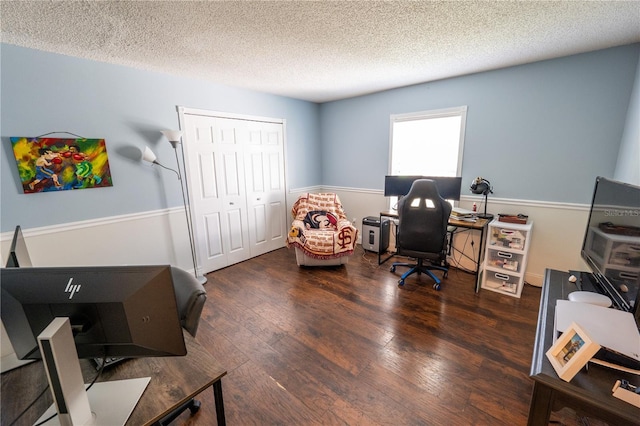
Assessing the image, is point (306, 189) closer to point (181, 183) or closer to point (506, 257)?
point (181, 183)

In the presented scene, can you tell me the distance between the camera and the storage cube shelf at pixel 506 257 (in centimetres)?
265

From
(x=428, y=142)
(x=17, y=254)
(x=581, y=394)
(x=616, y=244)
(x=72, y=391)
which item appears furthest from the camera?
(x=428, y=142)

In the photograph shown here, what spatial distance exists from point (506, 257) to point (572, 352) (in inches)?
84.2

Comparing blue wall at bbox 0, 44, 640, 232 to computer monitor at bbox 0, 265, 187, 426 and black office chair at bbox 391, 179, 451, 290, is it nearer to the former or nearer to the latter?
black office chair at bbox 391, 179, 451, 290

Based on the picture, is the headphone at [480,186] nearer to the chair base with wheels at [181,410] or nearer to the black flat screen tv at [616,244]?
the black flat screen tv at [616,244]

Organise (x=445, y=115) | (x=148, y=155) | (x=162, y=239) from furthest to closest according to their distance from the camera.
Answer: (x=445, y=115) → (x=162, y=239) → (x=148, y=155)

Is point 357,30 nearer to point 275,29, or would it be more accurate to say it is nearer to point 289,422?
point 275,29

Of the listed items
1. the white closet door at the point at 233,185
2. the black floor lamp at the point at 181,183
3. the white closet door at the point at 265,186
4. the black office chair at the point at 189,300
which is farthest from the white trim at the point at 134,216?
the black office chair at the point at 189,300

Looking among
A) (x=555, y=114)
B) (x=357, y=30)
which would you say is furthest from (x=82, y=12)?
(x=555, y=114)

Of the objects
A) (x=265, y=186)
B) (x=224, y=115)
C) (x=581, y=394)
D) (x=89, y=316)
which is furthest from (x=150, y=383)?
(x=265, y=186)

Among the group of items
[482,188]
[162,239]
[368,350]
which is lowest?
[368,350]

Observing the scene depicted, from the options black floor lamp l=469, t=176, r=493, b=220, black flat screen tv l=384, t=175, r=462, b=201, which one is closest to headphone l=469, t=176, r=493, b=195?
black floor lamp l=469, t=176, r=493, b=220

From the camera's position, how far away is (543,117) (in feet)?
8.92

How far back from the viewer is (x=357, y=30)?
1.97 meters
